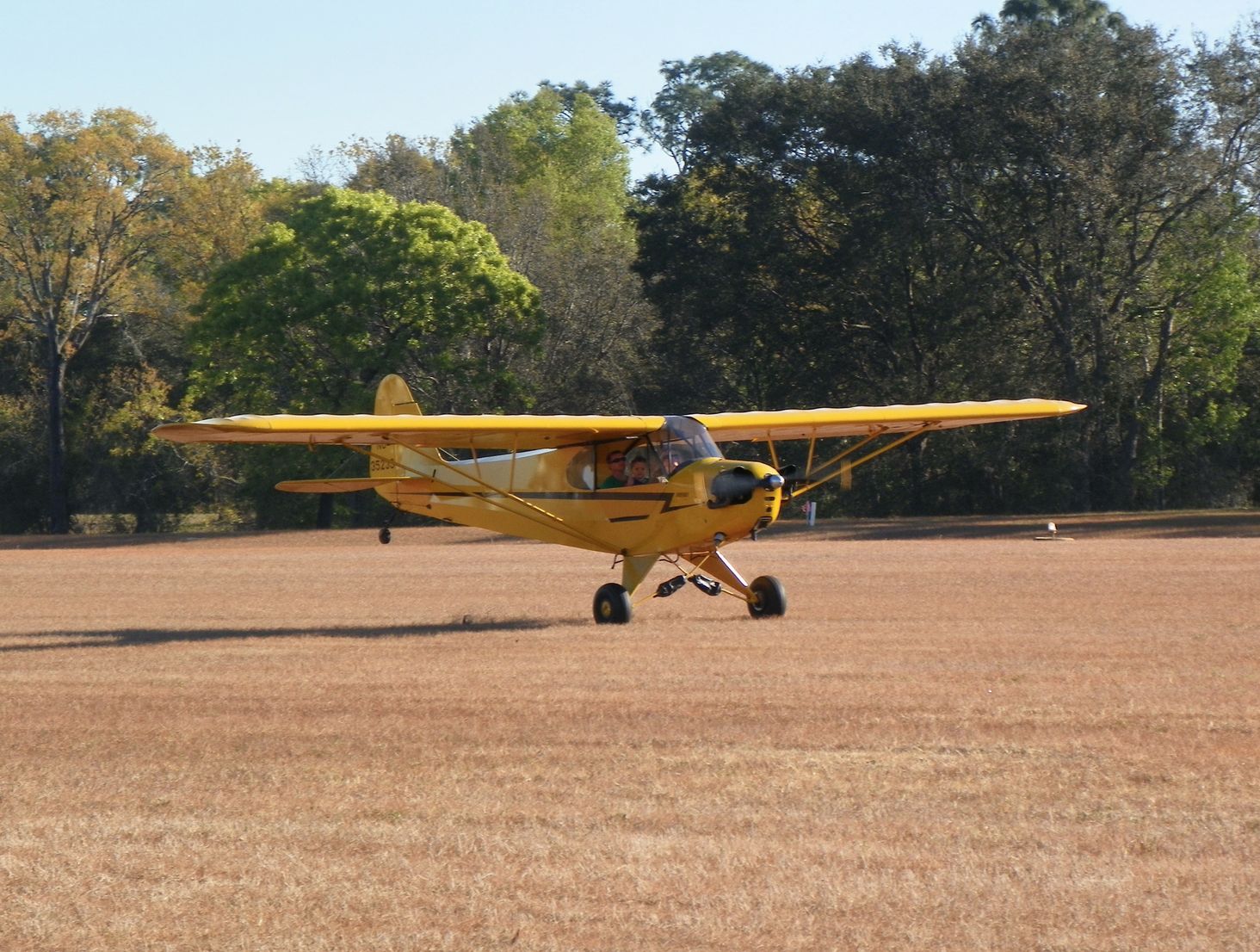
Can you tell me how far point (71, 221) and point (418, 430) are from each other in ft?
A: 141

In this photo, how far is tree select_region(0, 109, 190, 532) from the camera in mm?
54938

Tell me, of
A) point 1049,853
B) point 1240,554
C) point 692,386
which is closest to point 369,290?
point 692,386

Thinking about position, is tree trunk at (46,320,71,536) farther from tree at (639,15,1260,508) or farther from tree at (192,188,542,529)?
tree at (639,15,1260,508)

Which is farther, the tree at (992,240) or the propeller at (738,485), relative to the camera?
the tree at (992,240)

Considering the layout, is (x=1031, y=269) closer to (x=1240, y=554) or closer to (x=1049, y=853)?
(x=1240, y=554)

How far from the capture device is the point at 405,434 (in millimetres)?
17234

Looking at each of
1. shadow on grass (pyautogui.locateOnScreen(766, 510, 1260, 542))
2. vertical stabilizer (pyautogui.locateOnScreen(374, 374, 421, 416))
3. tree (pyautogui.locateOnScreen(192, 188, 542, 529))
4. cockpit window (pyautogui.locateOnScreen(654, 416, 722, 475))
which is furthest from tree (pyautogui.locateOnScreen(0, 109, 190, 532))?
cockpit window (pyautogui.locateOnScreen(654, 416, 722, 475))

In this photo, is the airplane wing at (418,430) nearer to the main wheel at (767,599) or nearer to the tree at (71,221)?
the main wheel at (767,599)

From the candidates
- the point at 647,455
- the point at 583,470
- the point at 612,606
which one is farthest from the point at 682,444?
the point at 612,606

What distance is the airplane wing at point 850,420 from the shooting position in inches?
772

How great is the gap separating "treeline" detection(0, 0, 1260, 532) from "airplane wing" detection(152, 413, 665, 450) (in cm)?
3107

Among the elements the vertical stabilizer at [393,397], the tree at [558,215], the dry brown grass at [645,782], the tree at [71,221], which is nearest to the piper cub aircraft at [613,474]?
the dry brown grass at [645,782]

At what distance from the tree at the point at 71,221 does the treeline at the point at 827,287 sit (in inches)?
4.3

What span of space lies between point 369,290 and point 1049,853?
4402 centimetres
